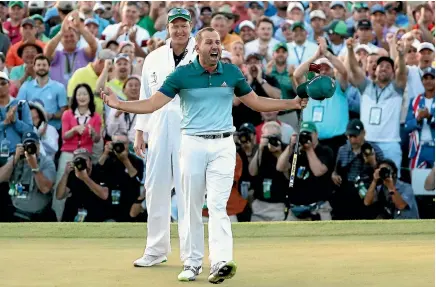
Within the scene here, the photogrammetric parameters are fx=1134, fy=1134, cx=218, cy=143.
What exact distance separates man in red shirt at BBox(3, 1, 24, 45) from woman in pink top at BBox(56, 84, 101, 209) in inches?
113

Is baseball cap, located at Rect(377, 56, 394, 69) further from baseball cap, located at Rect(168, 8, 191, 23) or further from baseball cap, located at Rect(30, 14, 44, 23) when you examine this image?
baseball cap, located at Rect(168, 8, 191, 23)

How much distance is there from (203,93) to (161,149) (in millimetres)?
991

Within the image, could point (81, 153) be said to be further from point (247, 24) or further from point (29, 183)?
point (247, 24)

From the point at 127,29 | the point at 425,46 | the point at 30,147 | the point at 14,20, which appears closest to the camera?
the point at 30,147

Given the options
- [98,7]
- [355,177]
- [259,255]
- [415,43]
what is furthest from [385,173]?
[98,7]

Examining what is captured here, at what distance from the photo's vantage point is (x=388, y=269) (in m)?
8.29

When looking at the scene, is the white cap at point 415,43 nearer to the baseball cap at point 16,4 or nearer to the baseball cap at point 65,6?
the baseball cap at point 65,6

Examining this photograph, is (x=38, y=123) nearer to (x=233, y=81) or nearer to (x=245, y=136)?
(x=245, y=136)

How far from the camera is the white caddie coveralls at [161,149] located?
8719mm

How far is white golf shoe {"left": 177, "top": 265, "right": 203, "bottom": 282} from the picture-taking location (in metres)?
7.92

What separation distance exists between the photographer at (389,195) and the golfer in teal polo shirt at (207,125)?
219 inches

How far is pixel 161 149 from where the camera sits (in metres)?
8.77

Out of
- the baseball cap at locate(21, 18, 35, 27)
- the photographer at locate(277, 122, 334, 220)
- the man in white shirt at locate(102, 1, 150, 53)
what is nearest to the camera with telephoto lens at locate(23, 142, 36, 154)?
the baseball cap at locate(21, 18, 35, 27)

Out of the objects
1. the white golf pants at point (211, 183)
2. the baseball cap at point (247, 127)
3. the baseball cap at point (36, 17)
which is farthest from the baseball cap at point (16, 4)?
the white golf pants at point (211, 183)
